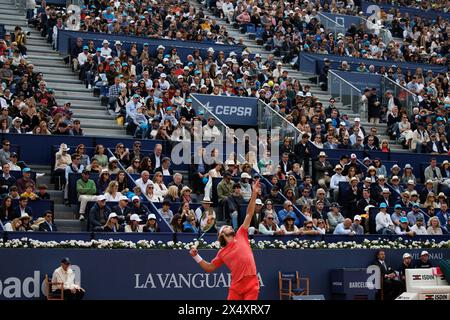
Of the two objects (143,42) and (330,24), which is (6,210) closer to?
(143,42)

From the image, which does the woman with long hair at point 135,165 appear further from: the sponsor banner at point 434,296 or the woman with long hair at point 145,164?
the sponsor banner at point 434,296

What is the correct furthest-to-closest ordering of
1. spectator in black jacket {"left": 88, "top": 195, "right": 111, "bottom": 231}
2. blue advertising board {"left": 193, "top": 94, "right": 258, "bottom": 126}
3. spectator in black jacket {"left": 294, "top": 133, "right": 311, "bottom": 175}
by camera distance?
blue advertising board {"left": 193, "top": 94, "right": 258, "bottom": 126}
spectator in black jacket {"left": 294, "top": 133, "right": 311, "bottom": 175}
spectator in black jacket {"left": 88, "top": 195, "right": 111, "bottom": 231}

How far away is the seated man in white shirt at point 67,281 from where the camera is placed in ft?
56.7

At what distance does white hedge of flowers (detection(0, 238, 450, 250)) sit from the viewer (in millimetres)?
17922

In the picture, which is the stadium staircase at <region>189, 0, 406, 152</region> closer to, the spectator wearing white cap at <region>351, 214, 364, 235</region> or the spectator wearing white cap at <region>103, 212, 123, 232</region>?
the spectator wearing white cap at <region>351, 214, 364, 235</region>

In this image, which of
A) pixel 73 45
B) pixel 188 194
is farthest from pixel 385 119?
pixel 188 194

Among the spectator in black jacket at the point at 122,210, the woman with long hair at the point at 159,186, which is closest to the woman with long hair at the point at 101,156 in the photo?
the woman with long hair at the point at 159,186

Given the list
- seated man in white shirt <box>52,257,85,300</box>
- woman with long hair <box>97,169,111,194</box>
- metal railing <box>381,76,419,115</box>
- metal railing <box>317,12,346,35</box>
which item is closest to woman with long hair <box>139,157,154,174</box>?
woman with long hair <box>97,169,111,194</box>

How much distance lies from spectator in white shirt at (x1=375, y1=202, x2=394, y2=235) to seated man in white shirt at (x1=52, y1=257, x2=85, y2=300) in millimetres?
8505

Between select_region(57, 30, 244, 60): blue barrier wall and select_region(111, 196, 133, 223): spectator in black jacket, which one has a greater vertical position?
select_region(57, 30, 244, 60): blue barrier wall

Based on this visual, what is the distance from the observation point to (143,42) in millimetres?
30891

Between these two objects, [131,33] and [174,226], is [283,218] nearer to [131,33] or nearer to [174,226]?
[174,226]

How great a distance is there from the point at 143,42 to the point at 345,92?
712cm

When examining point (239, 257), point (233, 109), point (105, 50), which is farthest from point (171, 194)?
point (239, 257)
